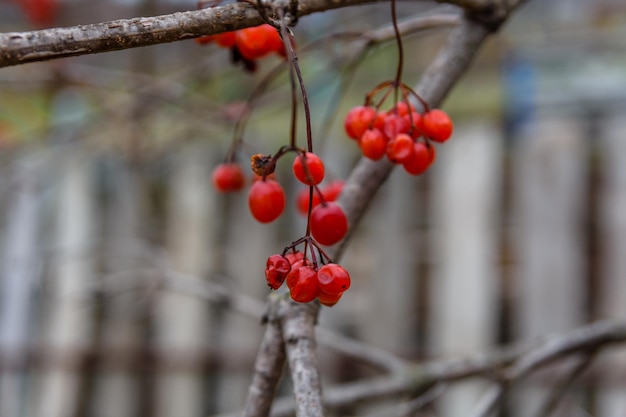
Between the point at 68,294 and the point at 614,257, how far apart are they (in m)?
1.81

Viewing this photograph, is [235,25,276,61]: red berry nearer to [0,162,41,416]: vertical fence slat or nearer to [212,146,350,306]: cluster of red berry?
[212,146,350,306]: cluster of red berry

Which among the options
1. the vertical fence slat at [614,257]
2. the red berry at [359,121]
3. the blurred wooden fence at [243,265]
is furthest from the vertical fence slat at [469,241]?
the red berry at [359,121]

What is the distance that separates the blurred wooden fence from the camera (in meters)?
2.36

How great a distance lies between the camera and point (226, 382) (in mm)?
2658

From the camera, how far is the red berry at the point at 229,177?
3.06ft

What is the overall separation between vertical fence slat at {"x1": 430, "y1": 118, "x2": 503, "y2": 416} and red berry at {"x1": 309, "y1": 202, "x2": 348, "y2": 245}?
1828 mm

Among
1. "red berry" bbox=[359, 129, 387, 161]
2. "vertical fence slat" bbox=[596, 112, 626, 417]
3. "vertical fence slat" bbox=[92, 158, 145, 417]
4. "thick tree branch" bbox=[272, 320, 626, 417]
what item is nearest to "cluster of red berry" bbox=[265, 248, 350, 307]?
"red berry" bbox=[359, 129, 387, 161]

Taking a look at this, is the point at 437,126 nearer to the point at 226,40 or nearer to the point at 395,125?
the point at 395,125

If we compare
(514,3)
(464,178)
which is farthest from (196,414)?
(514,3)

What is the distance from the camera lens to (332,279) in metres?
0.60

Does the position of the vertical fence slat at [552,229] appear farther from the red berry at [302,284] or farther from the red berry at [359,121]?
the red berry at [302,284]

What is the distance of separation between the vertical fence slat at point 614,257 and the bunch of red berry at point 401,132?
1712 millimetres

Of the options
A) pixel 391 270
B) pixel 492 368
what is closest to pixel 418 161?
pixel 492 368

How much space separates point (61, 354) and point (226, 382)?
2.05ft
